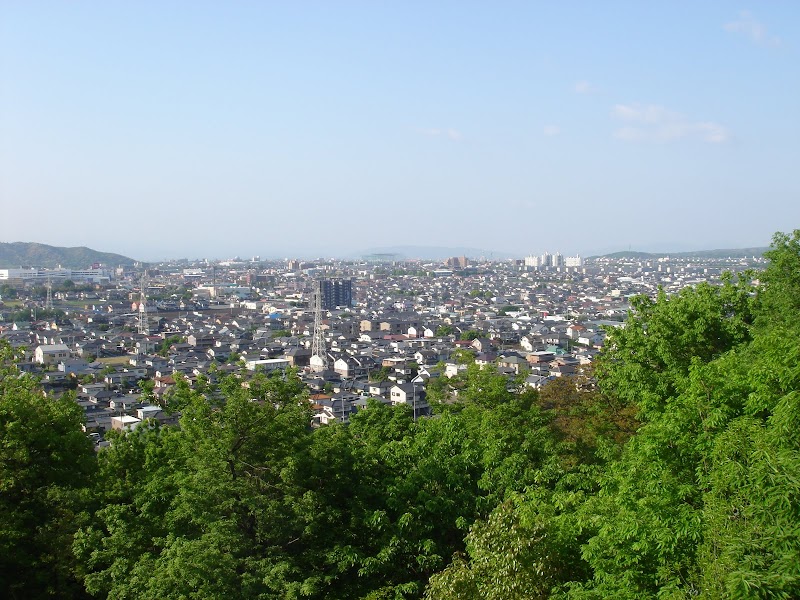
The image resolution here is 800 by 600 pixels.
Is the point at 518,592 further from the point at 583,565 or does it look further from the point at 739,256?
the point at 739,256

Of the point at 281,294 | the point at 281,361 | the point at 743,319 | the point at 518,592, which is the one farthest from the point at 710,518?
the point at 281,294

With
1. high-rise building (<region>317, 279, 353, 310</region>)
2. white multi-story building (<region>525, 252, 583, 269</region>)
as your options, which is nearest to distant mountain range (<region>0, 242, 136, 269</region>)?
high-rise building (<region>317, 279, 353, 310</region>)

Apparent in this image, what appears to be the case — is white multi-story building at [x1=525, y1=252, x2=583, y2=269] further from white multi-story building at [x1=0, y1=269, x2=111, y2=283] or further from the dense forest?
the dense forest

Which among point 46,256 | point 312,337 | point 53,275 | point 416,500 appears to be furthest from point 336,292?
point 46,256

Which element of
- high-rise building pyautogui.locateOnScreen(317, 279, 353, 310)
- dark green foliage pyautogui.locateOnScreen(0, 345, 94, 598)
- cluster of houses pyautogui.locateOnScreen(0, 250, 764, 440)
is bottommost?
cluster of houses pyautogui.locateOnScreen(0, 250, 764, 440)

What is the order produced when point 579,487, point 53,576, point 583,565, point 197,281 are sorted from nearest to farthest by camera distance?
1. point 583,565
2. point 53,576
3. point 579,487
4. point 197,281

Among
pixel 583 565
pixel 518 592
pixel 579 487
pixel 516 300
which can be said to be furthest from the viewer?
pixel 516 300
